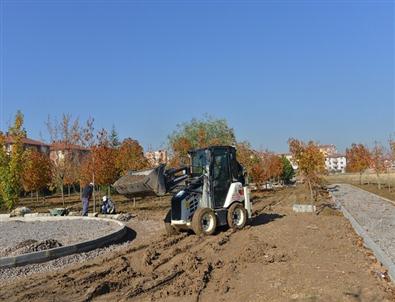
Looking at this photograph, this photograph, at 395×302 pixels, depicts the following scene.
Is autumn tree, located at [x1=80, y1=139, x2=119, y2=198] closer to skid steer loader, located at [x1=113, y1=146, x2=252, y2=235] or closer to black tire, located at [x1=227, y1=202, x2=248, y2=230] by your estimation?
skid steer loader, located at [x1=113, y1=146, x2=252, y2=235]

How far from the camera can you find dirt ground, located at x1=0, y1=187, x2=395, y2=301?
661 centimetres

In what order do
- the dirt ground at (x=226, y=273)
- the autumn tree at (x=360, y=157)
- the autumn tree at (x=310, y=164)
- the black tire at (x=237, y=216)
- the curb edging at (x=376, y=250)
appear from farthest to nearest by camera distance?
the autumn tree at (x=360, y=157) → the autumn tree at (x=310, y=164) → the black tire at (x=237, y=216) → the curb edging at (x=376, y=250) → the dirt ground at (x=226, y=273)

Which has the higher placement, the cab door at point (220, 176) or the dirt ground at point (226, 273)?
the cab door at point (220, 176)

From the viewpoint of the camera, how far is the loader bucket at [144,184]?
11.2 metres

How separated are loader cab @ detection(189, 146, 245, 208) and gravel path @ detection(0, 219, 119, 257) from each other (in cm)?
351

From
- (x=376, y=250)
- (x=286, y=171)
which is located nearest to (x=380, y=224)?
(x=376, y=250)

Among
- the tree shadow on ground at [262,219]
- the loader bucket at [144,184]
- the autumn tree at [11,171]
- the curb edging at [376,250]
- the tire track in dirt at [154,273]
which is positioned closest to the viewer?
the tire track in dirt at [154,273]

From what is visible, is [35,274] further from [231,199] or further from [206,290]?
[231,199]

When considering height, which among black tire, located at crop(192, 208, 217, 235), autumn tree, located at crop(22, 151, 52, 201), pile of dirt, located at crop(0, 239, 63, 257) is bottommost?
pile of dirt, located at crop(0, 239, 63, 257)

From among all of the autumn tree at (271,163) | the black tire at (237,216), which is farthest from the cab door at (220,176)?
the autumn tree at (271,163)

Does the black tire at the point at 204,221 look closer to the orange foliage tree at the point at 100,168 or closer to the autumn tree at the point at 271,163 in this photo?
the orange foliage tree at the point at 100,168

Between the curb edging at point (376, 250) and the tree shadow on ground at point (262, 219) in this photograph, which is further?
the tree shadow on ground at point (262, 219)

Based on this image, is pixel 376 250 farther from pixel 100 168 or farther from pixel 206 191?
pixel 100 168

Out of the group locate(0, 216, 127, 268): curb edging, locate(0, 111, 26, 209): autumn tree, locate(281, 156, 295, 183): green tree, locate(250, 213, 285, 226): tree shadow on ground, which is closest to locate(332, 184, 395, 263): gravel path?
locate(250, 213, 285, 226): tree shadow on ground
